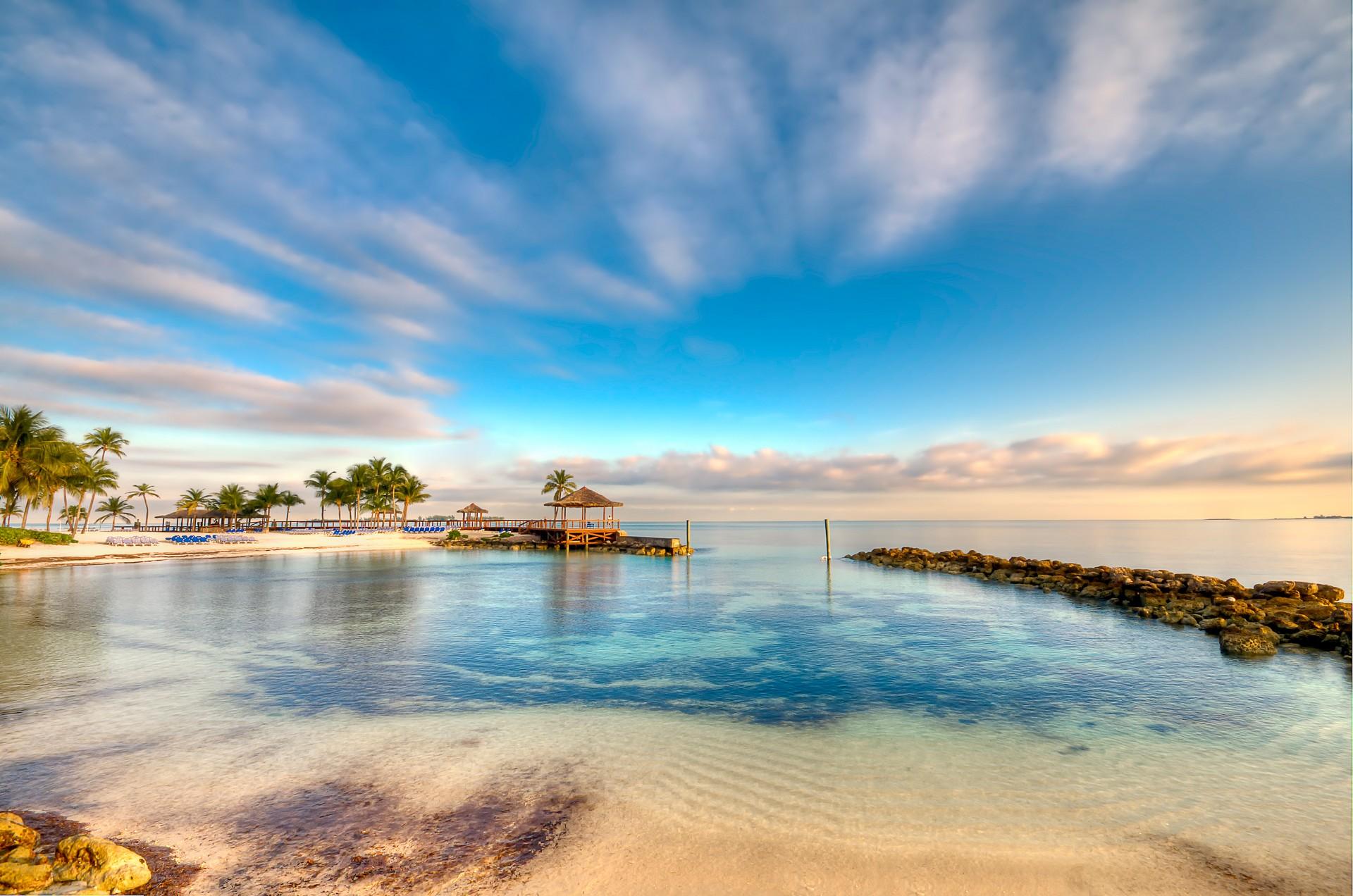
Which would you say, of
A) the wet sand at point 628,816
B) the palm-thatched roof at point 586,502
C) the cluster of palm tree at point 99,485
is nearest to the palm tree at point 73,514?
the cluster of palm tree at point 99,485

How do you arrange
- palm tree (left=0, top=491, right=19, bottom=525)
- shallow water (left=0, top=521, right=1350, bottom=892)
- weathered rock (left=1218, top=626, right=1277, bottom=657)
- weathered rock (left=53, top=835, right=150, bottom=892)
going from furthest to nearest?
1. palm tree (left=0, top=491, right=19, bottom=525)
2. weathered rock (left=1218, top=626, right=1277, bottom=657)
3. shallow water (left=0, top=521, right=1350, bottom=892)
4. weathered rock (left=53, top=835, right=150, bottom=892)

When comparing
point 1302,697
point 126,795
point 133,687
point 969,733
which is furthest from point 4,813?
point 1302,697

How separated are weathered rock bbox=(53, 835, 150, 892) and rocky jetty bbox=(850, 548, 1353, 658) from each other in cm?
2559

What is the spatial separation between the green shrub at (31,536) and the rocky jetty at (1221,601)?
7286 cm

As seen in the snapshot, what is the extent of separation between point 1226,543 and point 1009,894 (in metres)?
116

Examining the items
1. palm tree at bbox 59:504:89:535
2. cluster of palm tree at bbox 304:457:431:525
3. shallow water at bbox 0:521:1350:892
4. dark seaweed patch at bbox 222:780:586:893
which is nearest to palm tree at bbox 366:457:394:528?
cluster of palm tree at bbox 304:457:431:525

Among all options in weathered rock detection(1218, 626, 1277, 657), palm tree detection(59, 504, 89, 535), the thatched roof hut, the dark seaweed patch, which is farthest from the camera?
the thatched roof hut

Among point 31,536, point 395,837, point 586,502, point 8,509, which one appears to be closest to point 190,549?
point 31,536

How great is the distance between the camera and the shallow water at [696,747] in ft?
20.7

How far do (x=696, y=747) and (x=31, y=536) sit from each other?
65711 mm

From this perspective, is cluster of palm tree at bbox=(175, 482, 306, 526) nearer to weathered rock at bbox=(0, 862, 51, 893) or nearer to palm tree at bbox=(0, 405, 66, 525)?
palm tree at bbox=(0, 405, 66, 525)

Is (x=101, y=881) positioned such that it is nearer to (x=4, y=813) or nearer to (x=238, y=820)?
(x=238, y=820)

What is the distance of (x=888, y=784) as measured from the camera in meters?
8.21

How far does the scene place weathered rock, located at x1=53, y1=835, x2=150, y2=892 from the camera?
5355 mm
